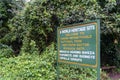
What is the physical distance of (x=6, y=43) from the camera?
36.8 feet

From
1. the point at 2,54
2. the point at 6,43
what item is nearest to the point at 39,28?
the point at 2,54

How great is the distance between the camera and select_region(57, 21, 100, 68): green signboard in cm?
428

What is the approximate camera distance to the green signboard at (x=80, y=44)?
428 centimetres

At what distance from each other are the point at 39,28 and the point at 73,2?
181cm

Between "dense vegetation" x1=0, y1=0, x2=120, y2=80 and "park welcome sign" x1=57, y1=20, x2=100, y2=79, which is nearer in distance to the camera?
"park welcome sign" x1=57, y1=20, x2=100, y2=79

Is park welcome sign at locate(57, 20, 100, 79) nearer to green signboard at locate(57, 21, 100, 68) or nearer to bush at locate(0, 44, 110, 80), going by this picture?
green signboard at locate(57, 21, 100, 68)

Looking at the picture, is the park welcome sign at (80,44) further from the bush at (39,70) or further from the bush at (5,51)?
the bush at (5,51)

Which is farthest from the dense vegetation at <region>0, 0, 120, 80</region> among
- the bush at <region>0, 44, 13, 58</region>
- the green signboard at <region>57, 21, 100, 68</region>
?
the green signboard at <region>57, 21, 100, 68</region>

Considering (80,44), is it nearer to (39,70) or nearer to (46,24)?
(39,70)

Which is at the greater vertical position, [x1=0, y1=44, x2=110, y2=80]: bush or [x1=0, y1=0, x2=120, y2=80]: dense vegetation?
[x1=0, y1=0, x2=120, y2=80]: dense vegetation

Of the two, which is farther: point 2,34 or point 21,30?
point 2,34

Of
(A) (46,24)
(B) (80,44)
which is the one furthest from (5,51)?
(B) (80,44)

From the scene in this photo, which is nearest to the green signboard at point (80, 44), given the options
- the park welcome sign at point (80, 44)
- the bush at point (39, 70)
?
the park welcome sign at point (80, 44)

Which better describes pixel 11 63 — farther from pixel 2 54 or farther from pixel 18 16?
pixel 18 16
